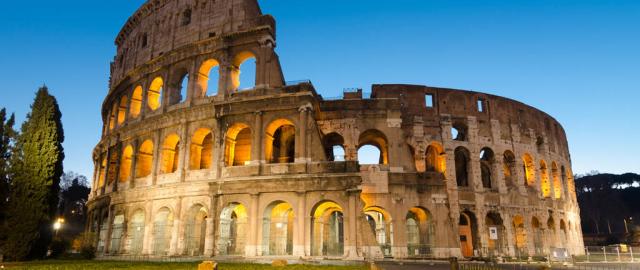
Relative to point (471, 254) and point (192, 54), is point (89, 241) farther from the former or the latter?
point (471, 254)

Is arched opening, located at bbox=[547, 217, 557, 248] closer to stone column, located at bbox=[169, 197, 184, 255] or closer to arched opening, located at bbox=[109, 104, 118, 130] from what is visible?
stone column, located at bbox=[169, 197, 184, 255]

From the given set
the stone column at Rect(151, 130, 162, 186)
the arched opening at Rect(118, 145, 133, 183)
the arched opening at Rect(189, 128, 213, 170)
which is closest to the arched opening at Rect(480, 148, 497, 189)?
the arched opening at Rect(189, 128, 213, 170)

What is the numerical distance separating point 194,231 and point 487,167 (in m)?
19.2

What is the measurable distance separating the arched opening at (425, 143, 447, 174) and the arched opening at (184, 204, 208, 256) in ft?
45.3

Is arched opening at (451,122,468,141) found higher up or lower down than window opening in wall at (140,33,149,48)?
lower down

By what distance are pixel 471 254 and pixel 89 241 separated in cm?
2271

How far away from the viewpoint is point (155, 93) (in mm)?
26766

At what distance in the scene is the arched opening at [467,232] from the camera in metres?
25.5

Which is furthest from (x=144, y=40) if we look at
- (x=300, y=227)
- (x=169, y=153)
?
(x=300, y=227)

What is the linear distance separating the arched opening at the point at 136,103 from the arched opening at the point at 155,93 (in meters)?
1.31

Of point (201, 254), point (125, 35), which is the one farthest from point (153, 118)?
point (125, 35)

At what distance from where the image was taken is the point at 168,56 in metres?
25.6

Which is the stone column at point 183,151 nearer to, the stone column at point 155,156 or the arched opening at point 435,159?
the stone column at point 155,156

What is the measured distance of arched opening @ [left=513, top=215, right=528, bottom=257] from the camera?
26.5 metres
